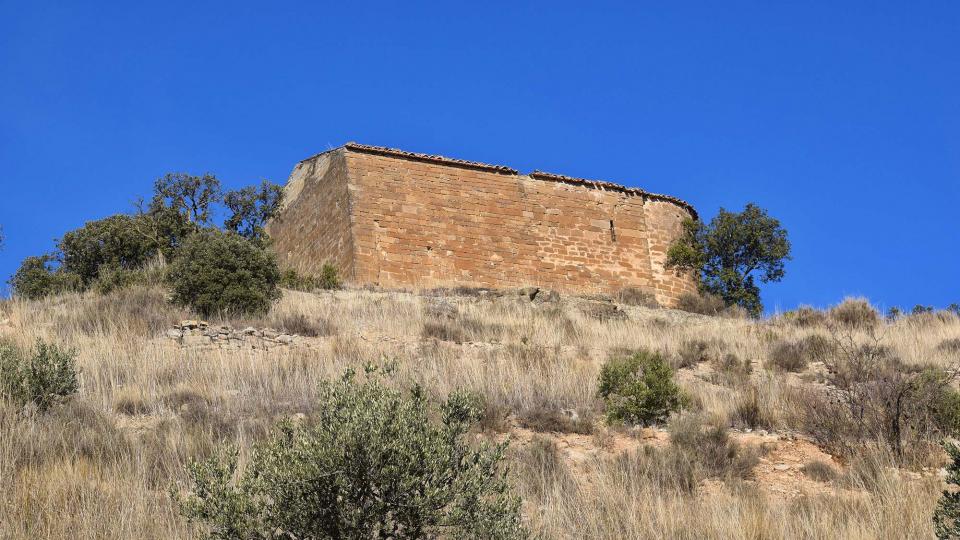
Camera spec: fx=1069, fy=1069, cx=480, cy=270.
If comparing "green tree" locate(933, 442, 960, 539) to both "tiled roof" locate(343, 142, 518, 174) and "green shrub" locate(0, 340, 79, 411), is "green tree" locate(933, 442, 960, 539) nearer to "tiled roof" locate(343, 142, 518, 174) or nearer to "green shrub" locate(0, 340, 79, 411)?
"green shrub" locate(0, 340, 79, 411)

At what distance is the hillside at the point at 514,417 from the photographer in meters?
7.09

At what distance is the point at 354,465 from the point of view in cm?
577

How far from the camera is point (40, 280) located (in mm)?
21266

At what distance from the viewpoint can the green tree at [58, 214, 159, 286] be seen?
2244 cm

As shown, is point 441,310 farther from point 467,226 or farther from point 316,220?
point 316,220

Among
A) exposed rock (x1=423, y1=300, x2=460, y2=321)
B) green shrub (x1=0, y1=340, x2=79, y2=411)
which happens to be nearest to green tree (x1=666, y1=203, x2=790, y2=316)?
exposed rock (x1=423, y1=300, x2=460, y2=321)

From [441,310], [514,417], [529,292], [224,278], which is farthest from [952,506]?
[529,292]

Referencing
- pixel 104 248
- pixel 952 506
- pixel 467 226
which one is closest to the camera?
pixel 952 506

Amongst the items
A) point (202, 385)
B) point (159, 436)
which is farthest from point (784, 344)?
point (159, 436)

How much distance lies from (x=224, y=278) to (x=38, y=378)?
683 cm

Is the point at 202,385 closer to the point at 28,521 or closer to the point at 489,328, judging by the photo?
the point at 28,521

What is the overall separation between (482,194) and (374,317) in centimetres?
896

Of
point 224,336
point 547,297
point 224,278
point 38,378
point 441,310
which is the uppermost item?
point 224,278

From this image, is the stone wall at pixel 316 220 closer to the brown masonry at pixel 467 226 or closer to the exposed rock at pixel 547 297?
→ the brown masonry at pixel 467 226
